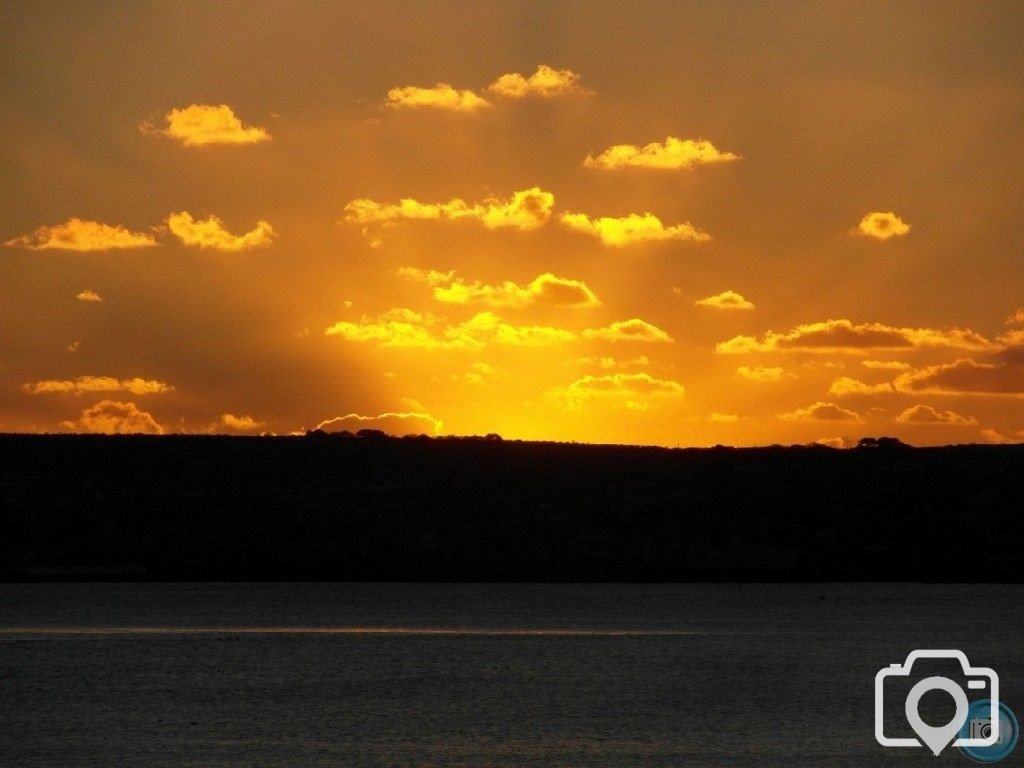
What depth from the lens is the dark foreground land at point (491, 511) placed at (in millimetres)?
43156

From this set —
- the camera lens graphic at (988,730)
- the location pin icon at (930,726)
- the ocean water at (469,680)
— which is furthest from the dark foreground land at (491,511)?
the camera lens graphic at (988,730)

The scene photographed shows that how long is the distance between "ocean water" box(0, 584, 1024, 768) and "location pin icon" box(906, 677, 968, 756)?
0.21m

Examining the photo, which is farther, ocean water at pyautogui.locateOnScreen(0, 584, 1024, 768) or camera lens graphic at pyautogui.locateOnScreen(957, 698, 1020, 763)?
ocean water at pyautogui.locateOnScreen(0, 584, 1024, 768)

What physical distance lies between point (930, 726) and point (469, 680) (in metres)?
4.93

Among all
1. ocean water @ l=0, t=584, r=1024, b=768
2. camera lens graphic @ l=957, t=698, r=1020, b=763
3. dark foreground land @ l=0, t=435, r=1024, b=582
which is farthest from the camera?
dark foreground land @ l=0, t=435, r=1024, b=582

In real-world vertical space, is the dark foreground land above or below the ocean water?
above

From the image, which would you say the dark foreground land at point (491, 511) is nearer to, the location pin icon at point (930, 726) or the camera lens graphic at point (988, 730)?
the location pin icon at point (930, 726)

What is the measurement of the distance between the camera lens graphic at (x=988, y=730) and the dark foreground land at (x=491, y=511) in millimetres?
26221

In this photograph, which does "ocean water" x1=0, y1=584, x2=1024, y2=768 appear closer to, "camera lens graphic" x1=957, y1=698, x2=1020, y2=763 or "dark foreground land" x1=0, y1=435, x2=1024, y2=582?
"camera lens graphic" x1=957, y1=698, x2=1020, y2=763

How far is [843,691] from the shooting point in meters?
13.9

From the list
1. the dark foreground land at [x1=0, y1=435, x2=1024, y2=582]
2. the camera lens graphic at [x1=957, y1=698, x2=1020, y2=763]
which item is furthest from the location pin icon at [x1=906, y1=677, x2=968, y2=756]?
the dark foreground land at [x1=0, y1=435, x2=1024, y2=582]

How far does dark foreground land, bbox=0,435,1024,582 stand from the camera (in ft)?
142

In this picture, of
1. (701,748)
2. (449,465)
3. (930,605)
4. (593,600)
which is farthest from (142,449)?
(701,748)

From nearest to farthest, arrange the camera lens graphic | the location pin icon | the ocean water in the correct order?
the camera lens graphic < the ocean water < the location pin icon
